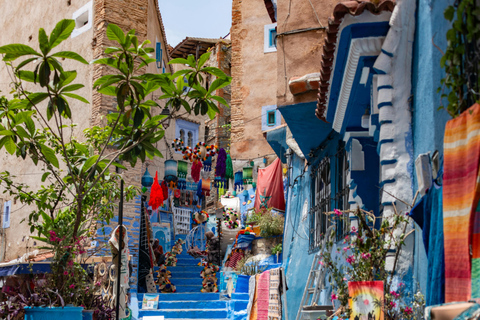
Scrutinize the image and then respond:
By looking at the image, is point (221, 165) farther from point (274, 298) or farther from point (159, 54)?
point (274, 298)

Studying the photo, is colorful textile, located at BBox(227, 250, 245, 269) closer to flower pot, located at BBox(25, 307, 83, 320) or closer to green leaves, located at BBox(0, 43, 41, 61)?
flower pot, located at BBox(25, 307, 83, 320)

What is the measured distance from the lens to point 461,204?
362cm

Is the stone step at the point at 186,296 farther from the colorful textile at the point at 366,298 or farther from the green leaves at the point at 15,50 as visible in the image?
the colorful textile at the point at 366,298

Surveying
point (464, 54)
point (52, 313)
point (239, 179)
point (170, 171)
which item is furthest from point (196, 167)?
point (464, 54)

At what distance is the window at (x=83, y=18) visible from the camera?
19.8 meters

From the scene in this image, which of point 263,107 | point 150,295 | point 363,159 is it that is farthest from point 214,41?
point 363,159

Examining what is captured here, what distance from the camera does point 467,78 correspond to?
3.48m

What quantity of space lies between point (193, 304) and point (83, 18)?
34.9 ft

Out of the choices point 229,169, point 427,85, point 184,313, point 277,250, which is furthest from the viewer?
point 229,169

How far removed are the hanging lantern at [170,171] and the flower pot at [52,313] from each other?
64.9ft

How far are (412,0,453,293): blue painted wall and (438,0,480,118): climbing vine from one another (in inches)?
23.4

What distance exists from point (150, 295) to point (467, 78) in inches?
532

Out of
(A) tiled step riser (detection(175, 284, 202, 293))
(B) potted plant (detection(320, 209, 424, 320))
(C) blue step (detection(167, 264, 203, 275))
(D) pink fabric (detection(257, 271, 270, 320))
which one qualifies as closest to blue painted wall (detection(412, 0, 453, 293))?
(B) potted plant (detection(320, 209, 424, 320))

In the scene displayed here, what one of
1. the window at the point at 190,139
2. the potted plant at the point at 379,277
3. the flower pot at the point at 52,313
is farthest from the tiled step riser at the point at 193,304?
the window at the point at 190,139
